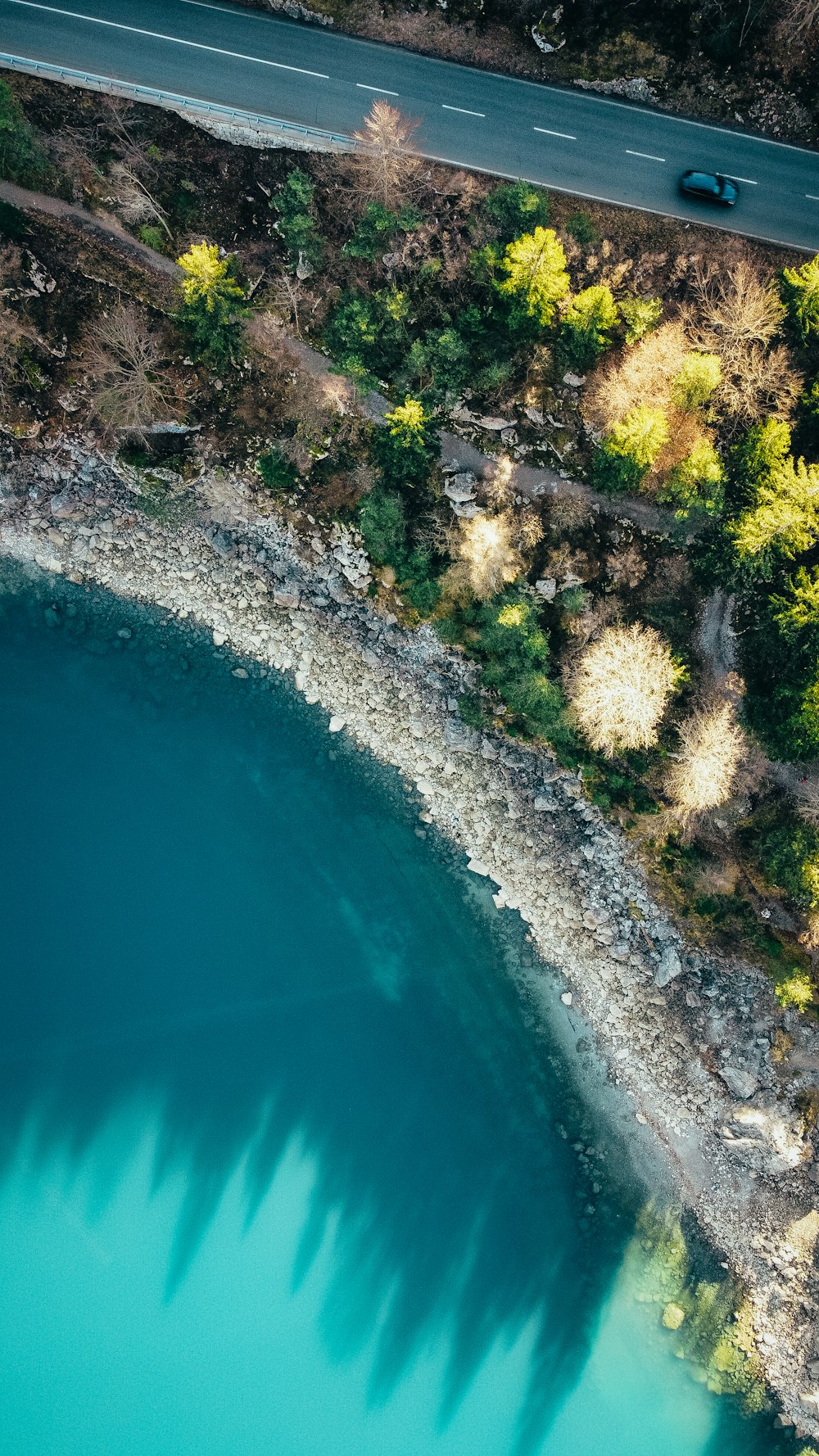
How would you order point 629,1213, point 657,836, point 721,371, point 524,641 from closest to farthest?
point 721,371 → point 524,641 → point 657,836 → point 629,1213

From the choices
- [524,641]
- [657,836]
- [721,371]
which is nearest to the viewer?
[721,371]

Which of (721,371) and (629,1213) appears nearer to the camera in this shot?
(721,371)

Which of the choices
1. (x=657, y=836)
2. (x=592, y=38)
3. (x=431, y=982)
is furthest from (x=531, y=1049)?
(x=592, y=38)

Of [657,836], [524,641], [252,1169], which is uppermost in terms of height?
[524,641]

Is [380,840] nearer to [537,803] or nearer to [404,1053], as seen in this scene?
[537,803]

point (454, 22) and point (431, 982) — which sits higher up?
point (454, 22)

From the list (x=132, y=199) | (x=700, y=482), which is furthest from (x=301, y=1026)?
(x=132, y=199)

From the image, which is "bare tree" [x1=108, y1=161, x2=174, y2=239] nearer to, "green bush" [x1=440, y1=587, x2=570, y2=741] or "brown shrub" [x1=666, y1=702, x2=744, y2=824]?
"green bush" [x1=440, y1=587, x2=570, y2=741]

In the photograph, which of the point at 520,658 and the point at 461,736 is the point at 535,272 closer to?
the point at 520,658
